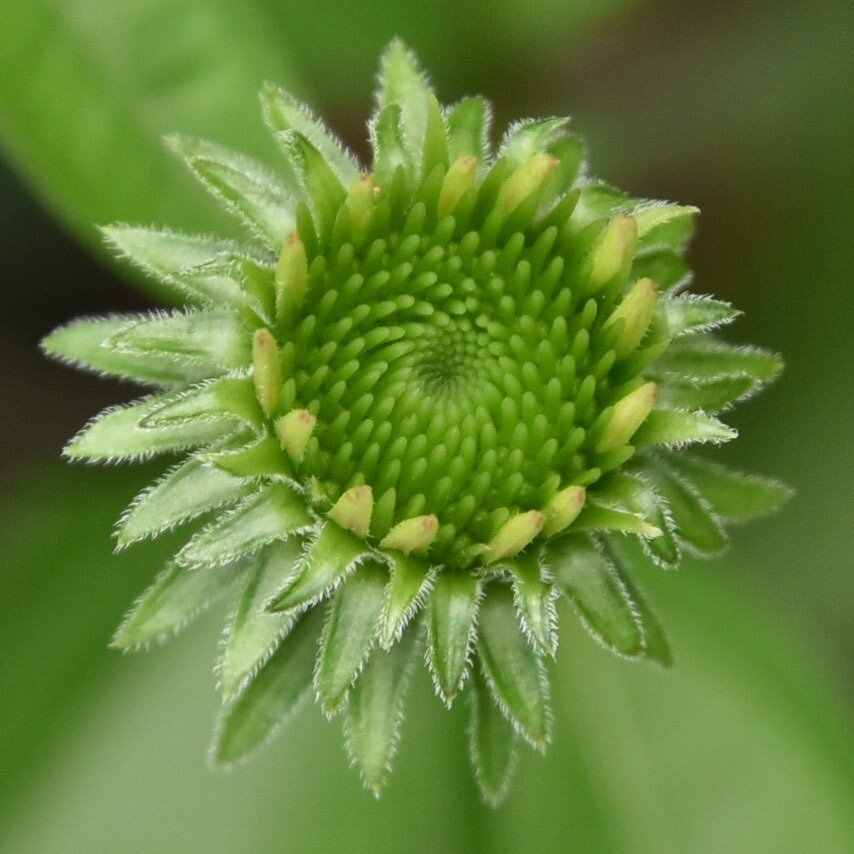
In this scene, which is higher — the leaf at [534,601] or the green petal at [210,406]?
the green petal at [210,406]

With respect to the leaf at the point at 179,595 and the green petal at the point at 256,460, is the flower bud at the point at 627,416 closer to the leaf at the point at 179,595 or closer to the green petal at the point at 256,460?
the green petal at the point at 256,460

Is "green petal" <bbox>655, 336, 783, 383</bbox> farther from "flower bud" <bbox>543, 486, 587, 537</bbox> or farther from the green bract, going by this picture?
"flower bud" <bbox>543, 486, 587, 537</bbox>

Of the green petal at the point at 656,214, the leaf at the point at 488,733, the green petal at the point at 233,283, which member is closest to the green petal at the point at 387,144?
the green petal at the point at 233,283

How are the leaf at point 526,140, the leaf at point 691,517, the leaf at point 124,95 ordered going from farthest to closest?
the leaf at point 124,95 < the leaf at point 691,517 < the leaf at point 526,140

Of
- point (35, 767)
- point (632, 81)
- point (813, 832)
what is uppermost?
point (632, 81)

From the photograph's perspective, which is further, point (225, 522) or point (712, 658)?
point (712, 658)

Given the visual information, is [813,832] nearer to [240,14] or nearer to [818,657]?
[818,657]

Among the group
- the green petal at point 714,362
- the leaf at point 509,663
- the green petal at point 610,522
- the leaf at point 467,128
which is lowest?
the leaf at point 509,663

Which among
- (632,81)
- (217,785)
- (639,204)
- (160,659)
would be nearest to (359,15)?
(632,81)
